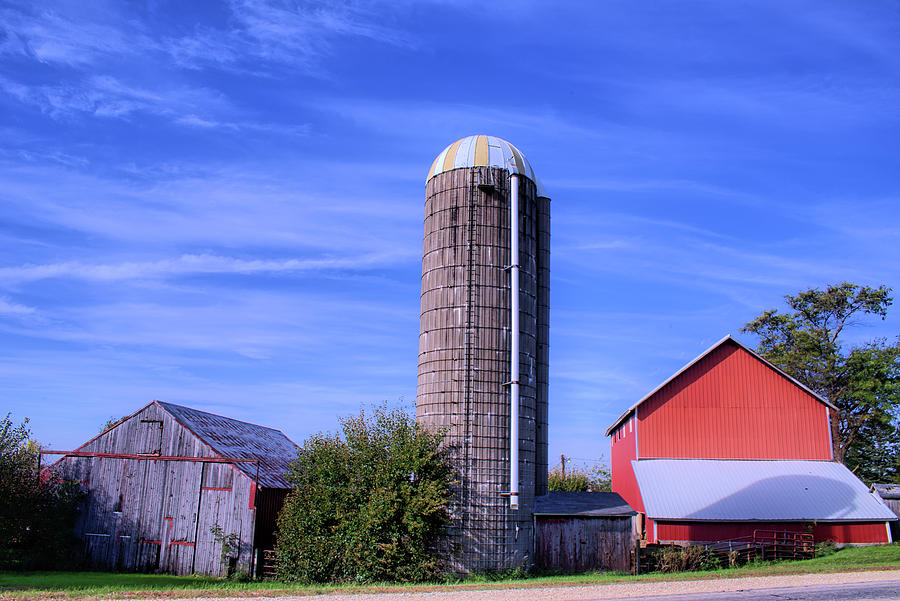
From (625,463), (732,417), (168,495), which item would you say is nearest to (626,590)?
Result: (732,417)

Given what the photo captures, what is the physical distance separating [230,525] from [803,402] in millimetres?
24766

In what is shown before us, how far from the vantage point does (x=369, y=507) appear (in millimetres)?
22453

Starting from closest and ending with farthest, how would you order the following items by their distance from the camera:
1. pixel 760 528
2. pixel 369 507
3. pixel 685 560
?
pixel 369 507 → pixel 685 560 → pixel 760 528

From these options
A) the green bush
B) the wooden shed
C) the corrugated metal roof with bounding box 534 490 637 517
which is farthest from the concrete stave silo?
the green bush

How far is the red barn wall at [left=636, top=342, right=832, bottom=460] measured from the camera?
31.7 meters

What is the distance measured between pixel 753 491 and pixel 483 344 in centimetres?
1343

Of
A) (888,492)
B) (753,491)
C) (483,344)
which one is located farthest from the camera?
(888,492)

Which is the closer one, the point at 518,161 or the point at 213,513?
the point at 213,513

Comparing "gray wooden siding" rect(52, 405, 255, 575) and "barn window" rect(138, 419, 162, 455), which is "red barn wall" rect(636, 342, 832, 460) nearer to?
"gray wooden siding" rect(52, 405, 255, 575)

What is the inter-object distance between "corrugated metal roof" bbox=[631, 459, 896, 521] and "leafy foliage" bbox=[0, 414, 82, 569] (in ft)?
71.2

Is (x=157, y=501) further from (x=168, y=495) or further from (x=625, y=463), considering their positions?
(x=625, y=463)

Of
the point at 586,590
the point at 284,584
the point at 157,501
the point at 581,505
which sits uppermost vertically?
the point at 581,505

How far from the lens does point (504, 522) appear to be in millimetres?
23719

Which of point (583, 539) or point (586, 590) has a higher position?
point (583, 539)
